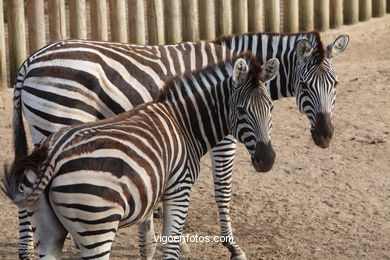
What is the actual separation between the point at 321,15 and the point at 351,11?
0.90 m

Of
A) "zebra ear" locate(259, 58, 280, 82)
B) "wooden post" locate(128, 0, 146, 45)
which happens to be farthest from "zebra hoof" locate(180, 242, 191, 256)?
"wooden post" locate(128, 0, 146, 45)

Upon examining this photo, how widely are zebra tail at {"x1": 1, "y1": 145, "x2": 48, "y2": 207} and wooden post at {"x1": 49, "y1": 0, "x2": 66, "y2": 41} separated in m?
6.19

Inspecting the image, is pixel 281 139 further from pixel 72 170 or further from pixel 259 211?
pixel 72 170

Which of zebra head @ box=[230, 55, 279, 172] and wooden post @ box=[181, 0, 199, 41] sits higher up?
wooden post @ box=[181, 0, 199, 41]

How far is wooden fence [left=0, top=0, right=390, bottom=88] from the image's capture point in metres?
11.7

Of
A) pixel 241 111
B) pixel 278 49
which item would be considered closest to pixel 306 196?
pixel 278 49

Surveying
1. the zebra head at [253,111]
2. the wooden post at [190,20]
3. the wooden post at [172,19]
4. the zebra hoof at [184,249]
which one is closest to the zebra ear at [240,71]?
the zebra head at [253,111]

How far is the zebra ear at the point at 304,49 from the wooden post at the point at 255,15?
18.9 ft

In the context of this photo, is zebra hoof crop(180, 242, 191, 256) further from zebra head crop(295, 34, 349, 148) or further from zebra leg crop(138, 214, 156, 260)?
zebra head crop(295, 34, 349, 148)

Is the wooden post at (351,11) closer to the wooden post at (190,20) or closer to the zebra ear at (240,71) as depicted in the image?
the wooden post at (190,20)

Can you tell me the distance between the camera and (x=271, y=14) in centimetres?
1429

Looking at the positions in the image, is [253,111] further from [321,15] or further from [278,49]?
[321,15]

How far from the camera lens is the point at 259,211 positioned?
9102 millimetres

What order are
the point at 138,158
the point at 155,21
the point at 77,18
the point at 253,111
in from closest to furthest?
the point at 138,158 < the point at 253,111 < the point at 77,18 < the point at 155,21
